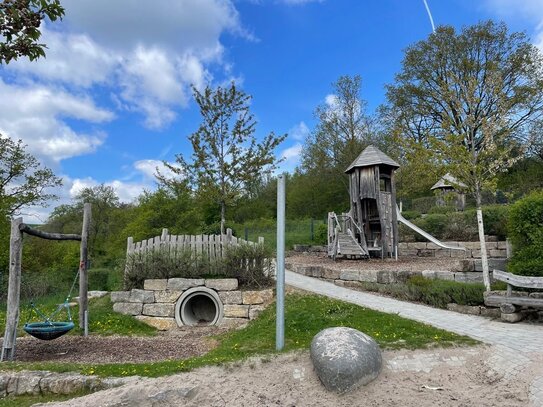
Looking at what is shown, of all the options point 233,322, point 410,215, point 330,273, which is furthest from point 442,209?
point 233,322

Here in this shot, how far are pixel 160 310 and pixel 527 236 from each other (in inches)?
332

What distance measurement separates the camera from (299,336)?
A: 680 cm

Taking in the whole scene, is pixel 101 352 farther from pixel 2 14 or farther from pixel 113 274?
pixel 113 274

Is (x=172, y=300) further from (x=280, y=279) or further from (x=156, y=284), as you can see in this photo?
(x=280, y=279)

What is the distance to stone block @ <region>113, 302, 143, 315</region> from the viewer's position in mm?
9812

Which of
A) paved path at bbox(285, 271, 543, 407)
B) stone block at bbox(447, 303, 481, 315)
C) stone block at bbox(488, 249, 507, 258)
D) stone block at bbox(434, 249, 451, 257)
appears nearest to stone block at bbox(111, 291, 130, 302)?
paved path at bbox(285, 271, 543, 407)

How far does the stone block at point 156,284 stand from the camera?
9875mm

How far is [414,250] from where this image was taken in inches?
666

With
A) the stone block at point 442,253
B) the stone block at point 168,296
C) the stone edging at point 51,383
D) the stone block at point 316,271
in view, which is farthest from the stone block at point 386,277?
the stone edging at point 51,383

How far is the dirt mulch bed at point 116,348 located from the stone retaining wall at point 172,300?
791mm

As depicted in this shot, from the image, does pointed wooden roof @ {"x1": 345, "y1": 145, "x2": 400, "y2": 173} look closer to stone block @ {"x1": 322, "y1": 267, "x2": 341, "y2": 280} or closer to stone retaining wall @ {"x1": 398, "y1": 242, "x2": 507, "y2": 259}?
stone retaining wall @ {"x1": 398, "y1": 242, "x2": 507, "y2": 259}

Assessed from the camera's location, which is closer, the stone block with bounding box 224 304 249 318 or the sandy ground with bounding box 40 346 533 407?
the sandy ground with bounding box 40 346 533 407

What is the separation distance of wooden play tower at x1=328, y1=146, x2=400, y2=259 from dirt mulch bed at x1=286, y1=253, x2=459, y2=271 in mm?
488

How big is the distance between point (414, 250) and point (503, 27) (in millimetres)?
21313
